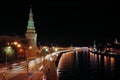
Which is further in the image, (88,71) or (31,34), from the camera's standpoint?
(31,34)

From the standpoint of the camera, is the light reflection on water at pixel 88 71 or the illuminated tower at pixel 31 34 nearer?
the light reflection on water at pixel 88 71

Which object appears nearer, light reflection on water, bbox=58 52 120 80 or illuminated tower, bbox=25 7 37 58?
light reflection on water, bbox=58 52 120 80

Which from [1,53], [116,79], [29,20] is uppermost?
[29,20]

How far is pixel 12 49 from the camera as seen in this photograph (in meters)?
95.1

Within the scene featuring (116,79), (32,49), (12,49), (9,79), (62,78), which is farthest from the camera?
(32,49)

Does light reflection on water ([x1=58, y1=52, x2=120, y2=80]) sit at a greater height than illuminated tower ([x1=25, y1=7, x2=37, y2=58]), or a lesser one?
lesser

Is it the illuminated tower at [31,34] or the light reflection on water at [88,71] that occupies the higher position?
the illuminated tower at [31,34]

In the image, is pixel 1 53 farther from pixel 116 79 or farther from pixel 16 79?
pixel 16 79

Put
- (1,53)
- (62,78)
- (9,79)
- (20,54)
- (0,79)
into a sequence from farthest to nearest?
(20,54), (1,53), (62,78), (9,79), (0,79)

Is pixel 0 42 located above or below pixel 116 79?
above

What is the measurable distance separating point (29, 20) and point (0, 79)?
86.0 m

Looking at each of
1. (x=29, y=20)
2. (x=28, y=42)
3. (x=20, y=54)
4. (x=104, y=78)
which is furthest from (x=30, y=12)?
(x=104, y=78)

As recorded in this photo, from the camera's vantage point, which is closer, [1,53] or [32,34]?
[1,53]

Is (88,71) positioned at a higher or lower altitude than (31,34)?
lower
